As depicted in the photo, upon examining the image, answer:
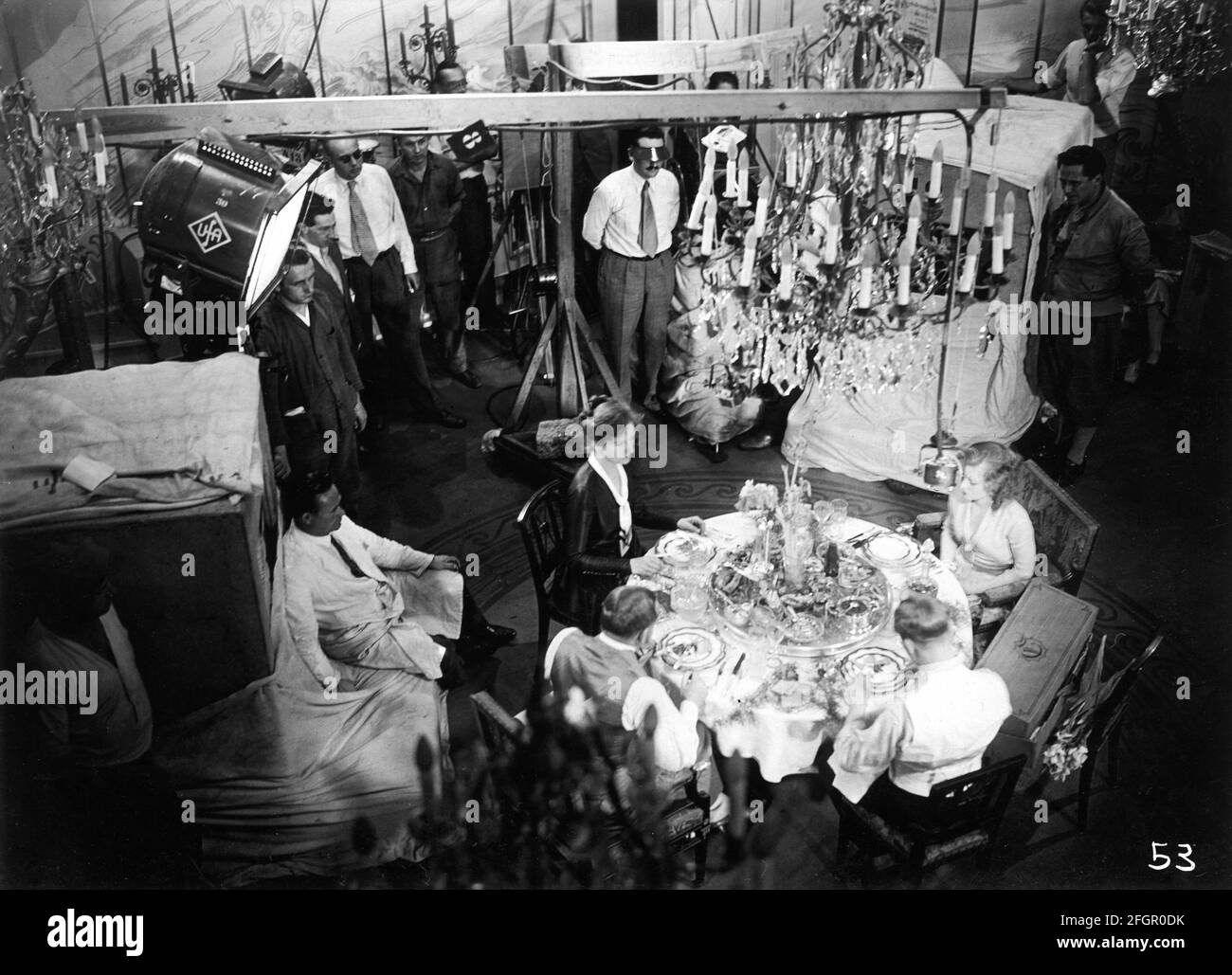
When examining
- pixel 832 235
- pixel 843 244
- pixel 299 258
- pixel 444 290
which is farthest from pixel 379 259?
pixel 832 235

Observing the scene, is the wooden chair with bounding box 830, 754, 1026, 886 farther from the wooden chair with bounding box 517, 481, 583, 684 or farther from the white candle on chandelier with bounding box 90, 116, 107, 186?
the white candle on chandelier with bounding box 90, 116, 107, 186

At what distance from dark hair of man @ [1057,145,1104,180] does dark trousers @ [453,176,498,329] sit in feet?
8.77

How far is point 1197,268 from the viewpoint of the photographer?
628 centimetres

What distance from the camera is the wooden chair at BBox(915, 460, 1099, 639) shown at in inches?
191

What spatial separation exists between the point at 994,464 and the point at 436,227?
2807mm

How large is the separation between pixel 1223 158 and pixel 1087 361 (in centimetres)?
110

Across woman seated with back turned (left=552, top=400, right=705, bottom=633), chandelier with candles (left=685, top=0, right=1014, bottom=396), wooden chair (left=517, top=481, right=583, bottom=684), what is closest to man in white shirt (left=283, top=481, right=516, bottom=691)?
wooden chair (left=517, top=481, right=583, bottom=684)

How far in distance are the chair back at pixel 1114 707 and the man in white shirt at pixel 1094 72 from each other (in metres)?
2.46

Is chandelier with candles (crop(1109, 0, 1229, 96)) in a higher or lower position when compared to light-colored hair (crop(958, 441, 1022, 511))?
higher

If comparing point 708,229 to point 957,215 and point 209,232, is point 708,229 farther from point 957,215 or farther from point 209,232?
point 209,232

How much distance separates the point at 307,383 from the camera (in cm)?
497

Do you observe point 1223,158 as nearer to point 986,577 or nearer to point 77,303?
point 986,577

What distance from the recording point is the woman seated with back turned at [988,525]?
4.91m

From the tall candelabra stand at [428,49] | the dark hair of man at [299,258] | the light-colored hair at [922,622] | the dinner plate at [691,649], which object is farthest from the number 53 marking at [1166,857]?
the tall candelabra stand at [428,49]
